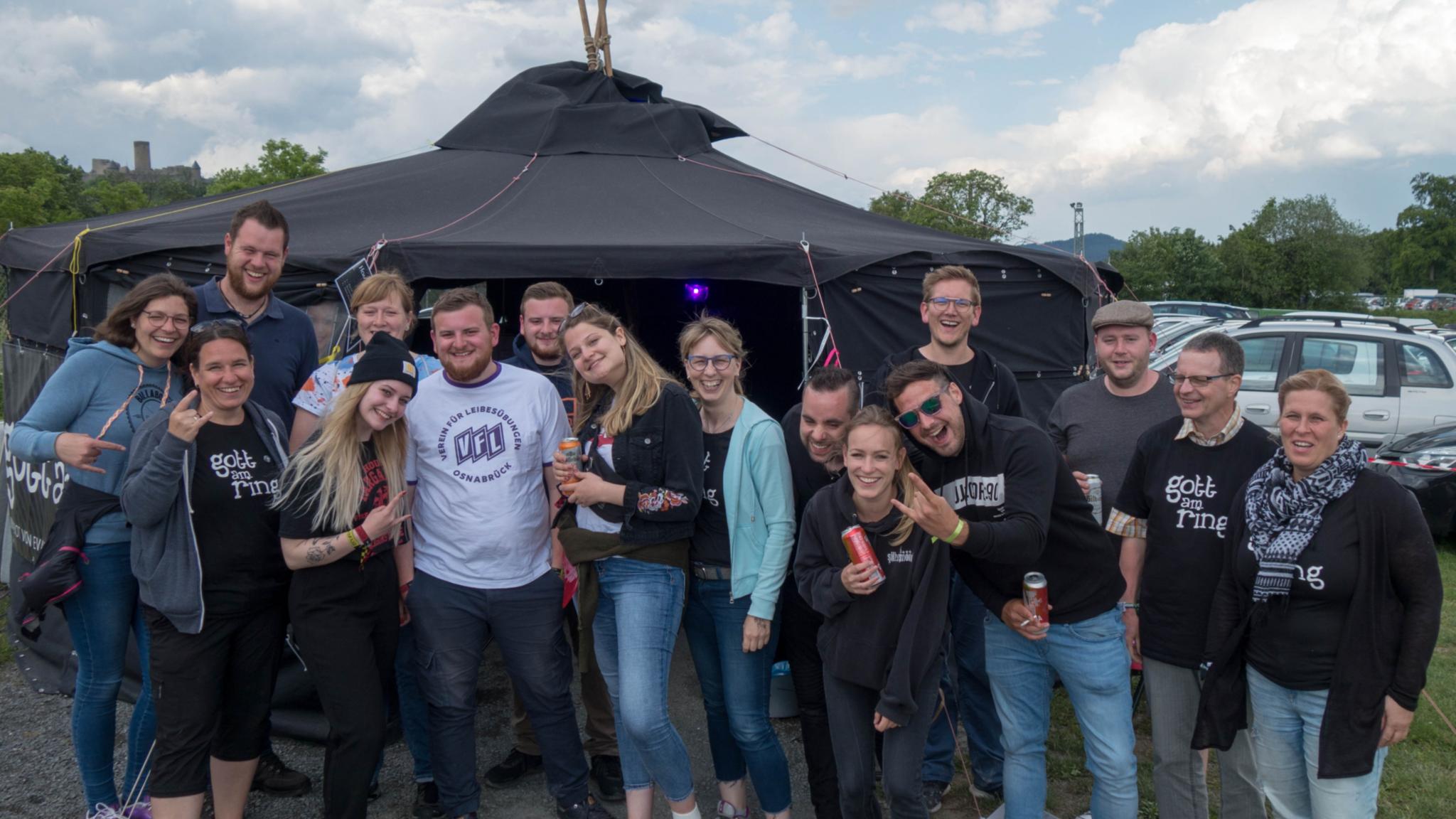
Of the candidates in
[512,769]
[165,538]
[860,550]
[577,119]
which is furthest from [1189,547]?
[577,119]

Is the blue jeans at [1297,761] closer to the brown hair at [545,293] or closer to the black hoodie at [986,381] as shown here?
the black hoodie at [986,381]

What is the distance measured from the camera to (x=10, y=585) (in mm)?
5219

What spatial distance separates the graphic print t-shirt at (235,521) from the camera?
2812 millimetres

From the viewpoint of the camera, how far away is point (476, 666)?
10.3 ft

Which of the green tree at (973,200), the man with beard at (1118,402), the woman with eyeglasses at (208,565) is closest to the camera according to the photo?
the woman with eyeglasses at (208,565)

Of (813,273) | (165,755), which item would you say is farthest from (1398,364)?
(165,755)

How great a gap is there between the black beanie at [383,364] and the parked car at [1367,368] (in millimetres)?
7673

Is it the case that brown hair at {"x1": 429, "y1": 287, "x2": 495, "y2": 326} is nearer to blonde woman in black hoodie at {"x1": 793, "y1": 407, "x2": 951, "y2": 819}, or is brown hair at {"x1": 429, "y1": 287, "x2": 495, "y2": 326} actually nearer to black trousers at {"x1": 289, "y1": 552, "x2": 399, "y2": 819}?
black trousers at {"x1": 289, "y1": 552, "x2": 399, "y2": 819}

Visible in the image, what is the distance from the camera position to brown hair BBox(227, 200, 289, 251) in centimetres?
346

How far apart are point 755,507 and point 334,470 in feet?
4.33

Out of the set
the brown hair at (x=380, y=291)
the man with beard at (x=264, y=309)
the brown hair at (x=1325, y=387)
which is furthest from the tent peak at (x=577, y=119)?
the brown hair at (x=1325, y=387)

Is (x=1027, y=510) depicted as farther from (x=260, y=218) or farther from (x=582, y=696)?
(x=260, y=218)

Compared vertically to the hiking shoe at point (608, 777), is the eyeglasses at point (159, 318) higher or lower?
higher

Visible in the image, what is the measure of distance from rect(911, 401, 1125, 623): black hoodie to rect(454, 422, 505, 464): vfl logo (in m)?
1.37
